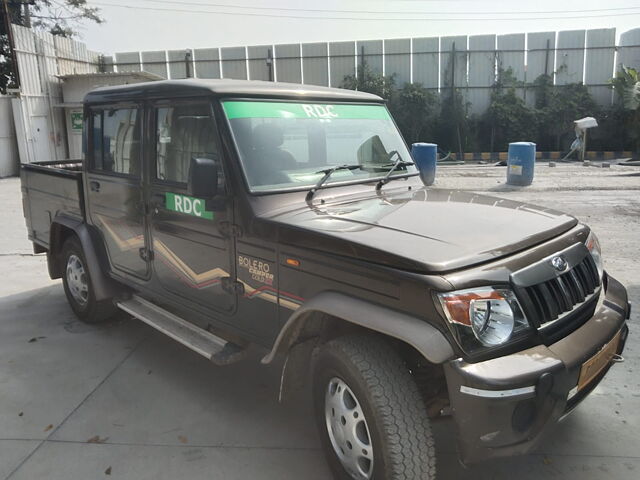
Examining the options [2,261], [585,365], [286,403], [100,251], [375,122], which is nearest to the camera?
[585,365]

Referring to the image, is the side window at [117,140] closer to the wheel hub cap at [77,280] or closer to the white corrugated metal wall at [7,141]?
the wheel hub cap at [77,280]

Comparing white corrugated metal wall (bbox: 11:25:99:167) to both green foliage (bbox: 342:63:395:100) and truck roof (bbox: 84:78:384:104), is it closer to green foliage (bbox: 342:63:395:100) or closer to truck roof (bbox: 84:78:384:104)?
green foliage (bbox: 342:63:395:100)

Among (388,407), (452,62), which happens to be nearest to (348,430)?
(388,407)

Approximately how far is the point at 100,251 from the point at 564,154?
2398 cm

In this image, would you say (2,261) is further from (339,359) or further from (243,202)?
(339,359)

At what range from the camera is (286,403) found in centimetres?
364

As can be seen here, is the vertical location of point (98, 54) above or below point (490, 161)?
above

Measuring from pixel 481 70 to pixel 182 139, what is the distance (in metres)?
24.1

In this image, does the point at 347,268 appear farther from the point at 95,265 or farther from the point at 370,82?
the point at 370,82

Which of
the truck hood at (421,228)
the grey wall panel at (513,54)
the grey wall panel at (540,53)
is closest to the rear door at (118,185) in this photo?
the truck hood at (421,228)

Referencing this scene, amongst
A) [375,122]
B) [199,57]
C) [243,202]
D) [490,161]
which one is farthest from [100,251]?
[199,57]

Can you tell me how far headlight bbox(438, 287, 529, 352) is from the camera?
7.25 ft

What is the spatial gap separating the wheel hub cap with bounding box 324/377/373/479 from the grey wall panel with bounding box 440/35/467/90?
2445 cm

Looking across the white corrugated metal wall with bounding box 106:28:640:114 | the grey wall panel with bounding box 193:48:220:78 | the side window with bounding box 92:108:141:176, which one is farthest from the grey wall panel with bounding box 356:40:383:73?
the side window with bounding box 92:108:141:176
